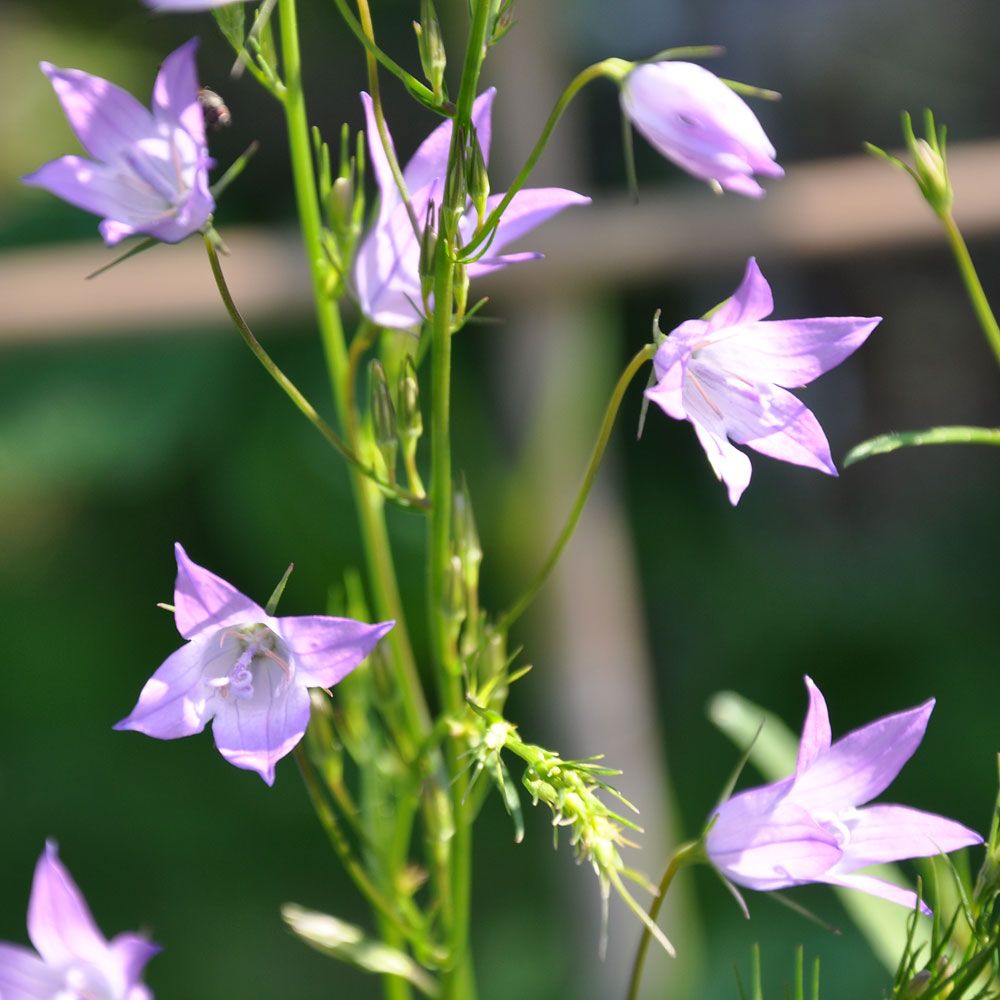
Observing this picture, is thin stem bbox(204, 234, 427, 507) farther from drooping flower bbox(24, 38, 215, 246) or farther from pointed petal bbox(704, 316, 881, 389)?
pointed petal bbox(704, 316, 881, 389)

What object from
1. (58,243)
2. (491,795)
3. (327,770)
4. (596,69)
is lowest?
(491,795)

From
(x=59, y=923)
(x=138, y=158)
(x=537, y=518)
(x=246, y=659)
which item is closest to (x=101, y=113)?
(x=138, y=158)

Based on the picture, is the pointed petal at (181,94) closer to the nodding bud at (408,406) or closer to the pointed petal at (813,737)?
the nodding bud at (408,406)

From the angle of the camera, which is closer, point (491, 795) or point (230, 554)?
point (491, 795)

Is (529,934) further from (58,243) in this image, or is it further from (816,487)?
(58,243)

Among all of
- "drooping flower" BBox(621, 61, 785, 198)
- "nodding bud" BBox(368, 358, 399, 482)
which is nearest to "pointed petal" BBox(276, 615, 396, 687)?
"nodding bud" BBox(368, 358, 399, 482)

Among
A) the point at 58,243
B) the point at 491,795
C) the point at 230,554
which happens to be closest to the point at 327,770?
the point at 491,795
